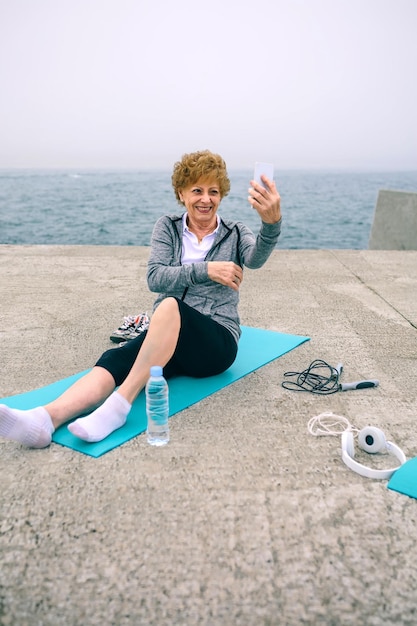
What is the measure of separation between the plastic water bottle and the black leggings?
36 cm

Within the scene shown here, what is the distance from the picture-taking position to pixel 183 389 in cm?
325

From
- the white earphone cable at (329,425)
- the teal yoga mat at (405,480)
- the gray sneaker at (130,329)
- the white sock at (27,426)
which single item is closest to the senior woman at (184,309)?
the white sock at (27,426)

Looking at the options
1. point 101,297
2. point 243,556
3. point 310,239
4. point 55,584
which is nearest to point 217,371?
point 243,556

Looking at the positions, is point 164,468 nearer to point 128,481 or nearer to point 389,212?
point 128,481

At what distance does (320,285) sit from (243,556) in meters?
4.68

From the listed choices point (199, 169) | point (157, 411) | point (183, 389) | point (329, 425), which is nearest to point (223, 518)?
point (157, 411)

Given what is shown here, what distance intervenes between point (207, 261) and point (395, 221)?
292 inches

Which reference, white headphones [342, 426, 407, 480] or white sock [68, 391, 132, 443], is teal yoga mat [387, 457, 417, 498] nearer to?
white headphones [342, 426, 407, 480]

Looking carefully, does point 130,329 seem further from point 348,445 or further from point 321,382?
point 348,445

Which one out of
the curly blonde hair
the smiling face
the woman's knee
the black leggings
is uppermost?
the curly blonde hair

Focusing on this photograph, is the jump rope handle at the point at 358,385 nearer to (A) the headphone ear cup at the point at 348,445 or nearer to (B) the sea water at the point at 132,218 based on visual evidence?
(A) the headphone ear cup at the point at 348,445

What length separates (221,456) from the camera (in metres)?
2.50

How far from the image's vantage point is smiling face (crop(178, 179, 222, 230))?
125 inches

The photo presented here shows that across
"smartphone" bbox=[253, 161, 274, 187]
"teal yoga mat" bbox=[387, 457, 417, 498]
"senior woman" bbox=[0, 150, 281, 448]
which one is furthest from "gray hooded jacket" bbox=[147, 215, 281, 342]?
"teal yoga mat" bbox=[387, 457, 417, 498]
